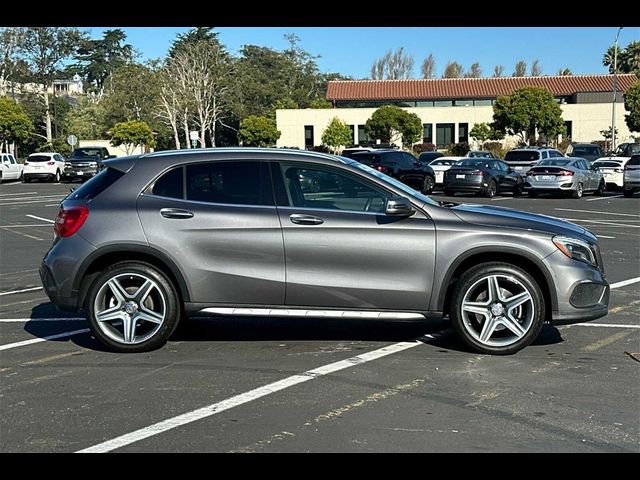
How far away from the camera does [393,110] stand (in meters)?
62.0

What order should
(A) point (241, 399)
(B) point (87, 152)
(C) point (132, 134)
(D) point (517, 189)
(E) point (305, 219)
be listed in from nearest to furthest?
(A) point (241, 399) → (E) point (305, 219) → (D) point (517, 189) → (B) point (87, 152) → (C) point (132, 134)

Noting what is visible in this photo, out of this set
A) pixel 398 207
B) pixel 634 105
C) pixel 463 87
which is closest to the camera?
pixel 398 207

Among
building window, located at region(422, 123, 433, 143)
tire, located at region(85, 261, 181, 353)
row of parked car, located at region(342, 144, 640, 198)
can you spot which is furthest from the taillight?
building window, located at region(422, 123, 433, 143)

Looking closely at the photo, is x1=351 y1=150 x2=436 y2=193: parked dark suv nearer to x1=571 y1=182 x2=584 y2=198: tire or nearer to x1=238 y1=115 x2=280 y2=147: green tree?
x1=571 y1=182 x2=584 y2=198: tire

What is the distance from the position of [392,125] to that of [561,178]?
110 ft

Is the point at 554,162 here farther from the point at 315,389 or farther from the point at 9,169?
the point at 9,169

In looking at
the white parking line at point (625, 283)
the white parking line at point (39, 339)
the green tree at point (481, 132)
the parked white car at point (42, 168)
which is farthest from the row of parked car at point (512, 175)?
the green tree at point (481, 132)

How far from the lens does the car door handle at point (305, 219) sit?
281 inches

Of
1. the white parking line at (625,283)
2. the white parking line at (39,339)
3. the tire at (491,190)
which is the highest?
the tire at (491,190)

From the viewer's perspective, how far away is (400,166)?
104ft

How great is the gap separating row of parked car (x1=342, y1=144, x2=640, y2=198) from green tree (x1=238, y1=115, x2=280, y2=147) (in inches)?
1333

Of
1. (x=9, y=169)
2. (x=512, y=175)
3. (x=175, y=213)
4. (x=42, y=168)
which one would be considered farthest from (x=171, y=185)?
(x=9, y=169)

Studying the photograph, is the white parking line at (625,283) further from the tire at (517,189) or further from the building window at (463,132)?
the building window at (463,132)

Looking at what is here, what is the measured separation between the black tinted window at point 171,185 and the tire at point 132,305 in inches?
25.4
